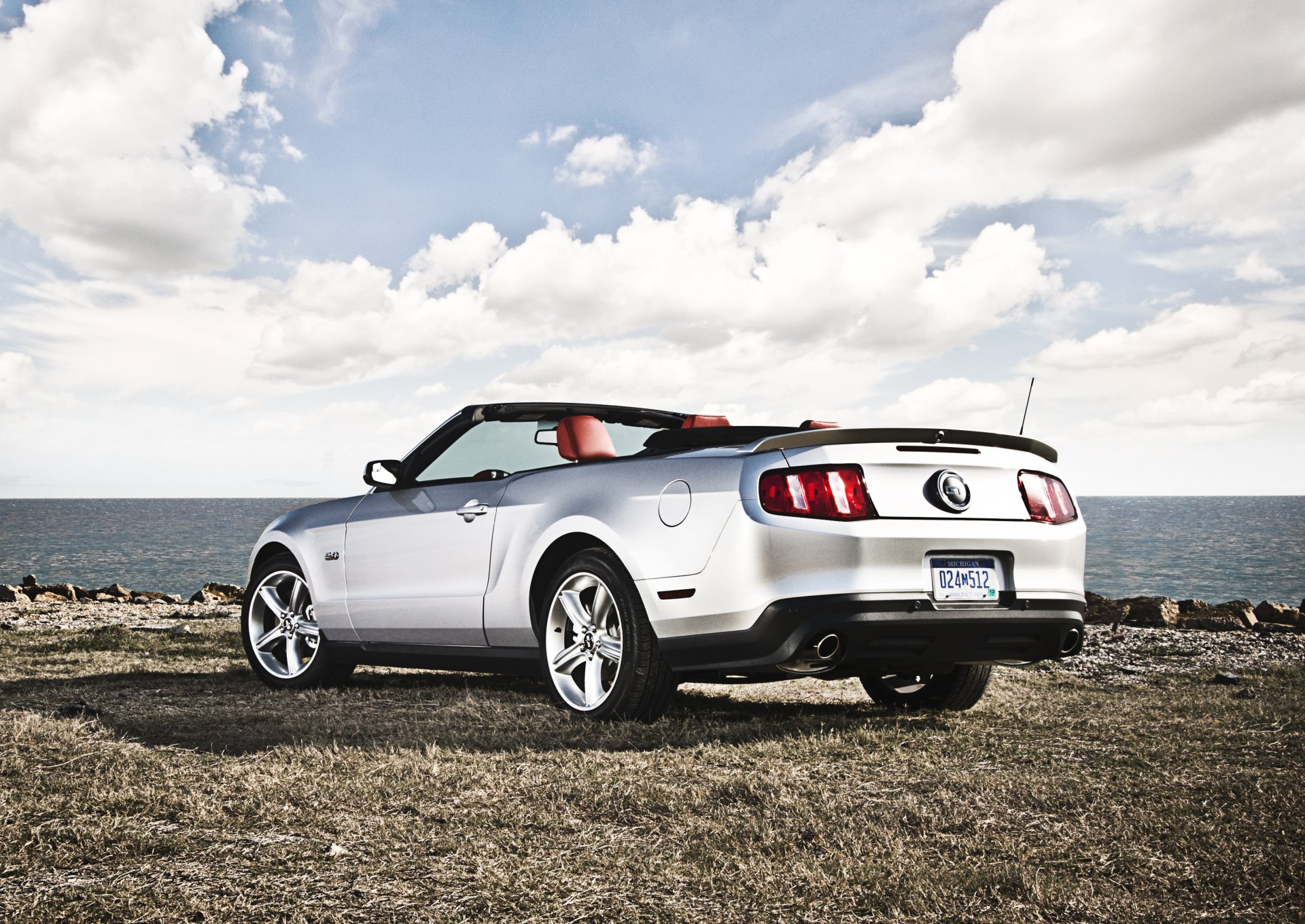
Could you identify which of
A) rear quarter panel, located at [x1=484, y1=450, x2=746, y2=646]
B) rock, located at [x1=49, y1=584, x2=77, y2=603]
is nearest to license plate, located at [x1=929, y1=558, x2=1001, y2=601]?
rear quarter panel, located at [x1=484, y1=450, x2=746, y2=646]

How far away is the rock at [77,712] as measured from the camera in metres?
5.27

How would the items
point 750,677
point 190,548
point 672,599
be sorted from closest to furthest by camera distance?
point 672,599, point 750,677, point 190,548

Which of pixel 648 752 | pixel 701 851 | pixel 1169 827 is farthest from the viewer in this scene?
pixel 648 752

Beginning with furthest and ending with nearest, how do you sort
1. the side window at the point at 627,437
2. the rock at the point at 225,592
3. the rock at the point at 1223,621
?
the rock at the point at 225,592, the rock at the point at 1223,621, the side window at the point at 627,437

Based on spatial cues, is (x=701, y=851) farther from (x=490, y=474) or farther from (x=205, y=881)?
(x=490, y=474)

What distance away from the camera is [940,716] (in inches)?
215

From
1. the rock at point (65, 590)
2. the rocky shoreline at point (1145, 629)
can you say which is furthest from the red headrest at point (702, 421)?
the rock at point (65, 590)

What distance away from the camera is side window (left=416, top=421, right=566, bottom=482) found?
6148mm

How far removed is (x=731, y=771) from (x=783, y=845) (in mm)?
913

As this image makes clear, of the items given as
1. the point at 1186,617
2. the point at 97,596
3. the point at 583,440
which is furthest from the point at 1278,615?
the point at 97,596

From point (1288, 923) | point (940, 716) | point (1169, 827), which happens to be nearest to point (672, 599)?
point (940, 716)

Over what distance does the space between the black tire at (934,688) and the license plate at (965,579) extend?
96cm

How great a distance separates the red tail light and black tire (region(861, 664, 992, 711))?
4.50 ft

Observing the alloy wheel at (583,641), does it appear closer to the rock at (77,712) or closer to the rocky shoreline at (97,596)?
the rock at (77,712)
